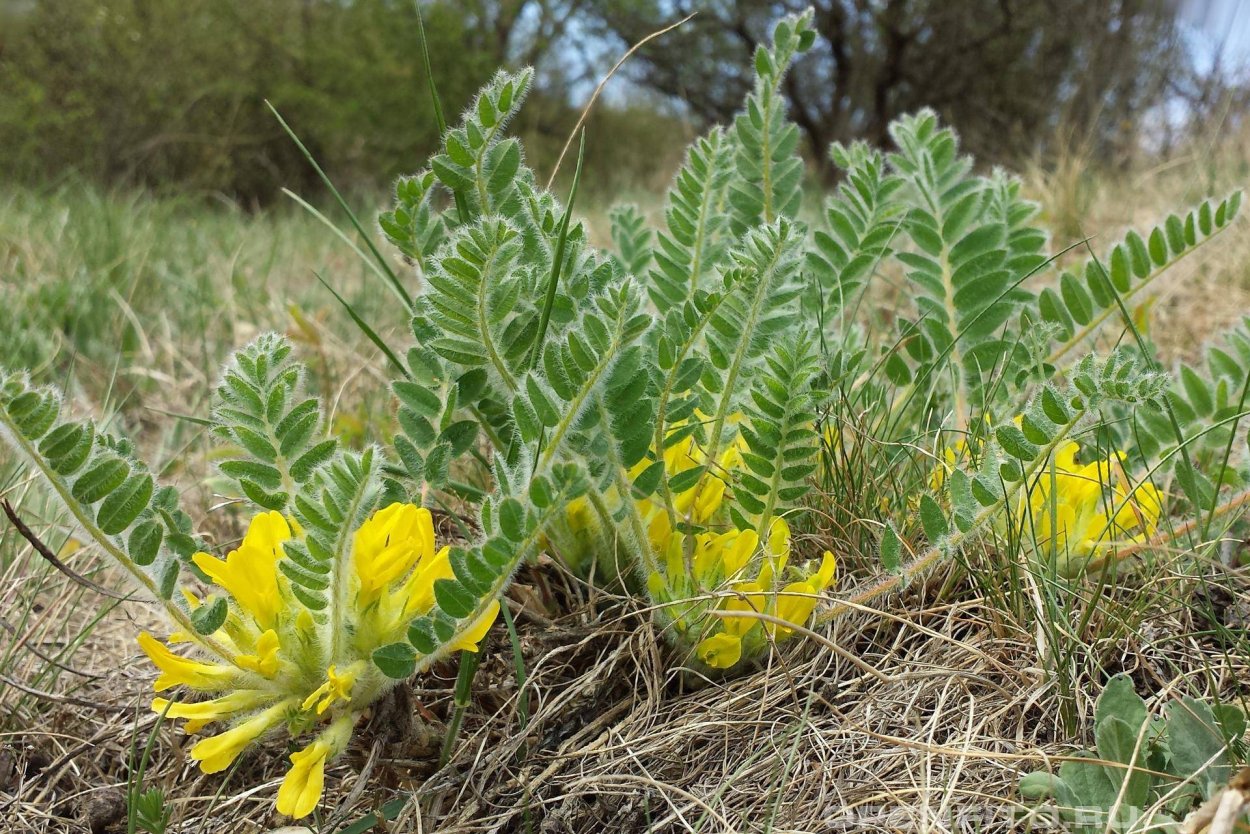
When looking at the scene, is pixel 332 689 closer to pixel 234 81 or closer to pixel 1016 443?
pixel 1016 443

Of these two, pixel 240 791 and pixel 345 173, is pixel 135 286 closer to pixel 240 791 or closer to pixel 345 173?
pixel 240 791

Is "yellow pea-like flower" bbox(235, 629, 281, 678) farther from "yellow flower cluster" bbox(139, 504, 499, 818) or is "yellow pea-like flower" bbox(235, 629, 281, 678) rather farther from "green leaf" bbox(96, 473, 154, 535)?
"green leaf" bbox(96, 473, 154, 535)

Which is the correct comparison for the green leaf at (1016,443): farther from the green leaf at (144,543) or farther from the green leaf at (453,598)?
the green leaf at (144,543)

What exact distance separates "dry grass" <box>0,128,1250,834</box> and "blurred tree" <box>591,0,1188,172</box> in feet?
32.9

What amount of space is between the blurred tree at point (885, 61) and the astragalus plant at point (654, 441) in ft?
31.6

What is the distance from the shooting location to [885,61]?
36.9ft

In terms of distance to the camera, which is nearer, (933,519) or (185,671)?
(185,671)

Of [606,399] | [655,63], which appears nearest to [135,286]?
[606,399]

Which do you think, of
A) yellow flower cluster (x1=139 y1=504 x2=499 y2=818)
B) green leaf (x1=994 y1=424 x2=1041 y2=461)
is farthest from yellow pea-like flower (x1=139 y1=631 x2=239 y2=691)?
green leaf (x1=994 y1=424 x2=1041 y2=461)

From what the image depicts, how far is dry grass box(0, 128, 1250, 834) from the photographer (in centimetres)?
94

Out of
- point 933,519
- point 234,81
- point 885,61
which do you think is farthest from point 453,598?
point 885,61

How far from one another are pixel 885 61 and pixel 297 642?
11.7 m

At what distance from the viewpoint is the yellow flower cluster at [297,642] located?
890 millimetres

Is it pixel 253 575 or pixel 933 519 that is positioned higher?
pixel 253 575
